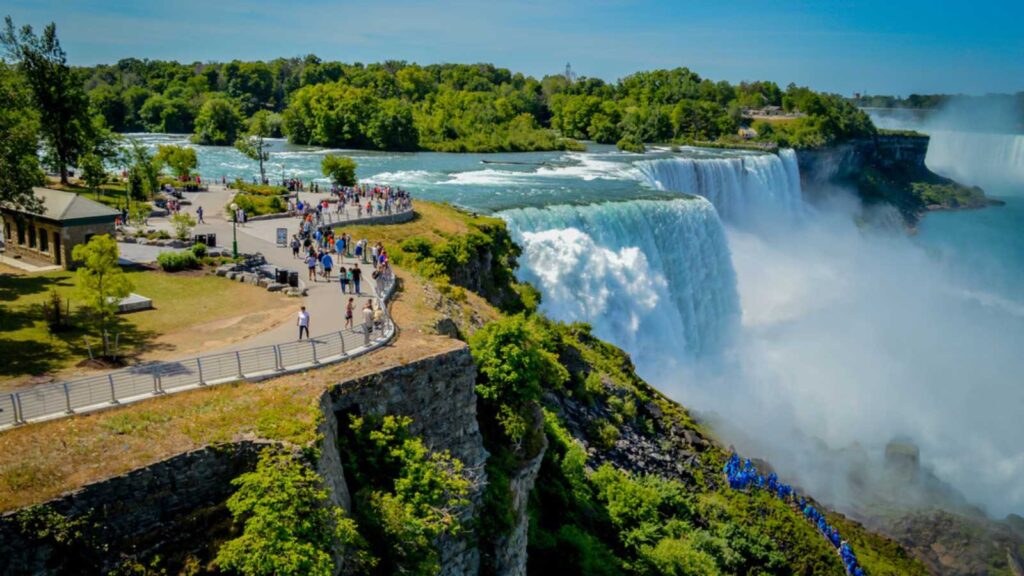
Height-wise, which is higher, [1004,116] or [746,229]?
[1004,116]

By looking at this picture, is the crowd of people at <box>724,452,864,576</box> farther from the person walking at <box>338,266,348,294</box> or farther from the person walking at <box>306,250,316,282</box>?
the person walking at <box>306,250,316,282</box>

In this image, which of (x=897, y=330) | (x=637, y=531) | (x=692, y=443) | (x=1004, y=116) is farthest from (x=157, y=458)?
(x=1004, y=116)

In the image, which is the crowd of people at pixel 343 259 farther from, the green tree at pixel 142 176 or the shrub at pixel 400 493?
the green tree at pixel 142 176

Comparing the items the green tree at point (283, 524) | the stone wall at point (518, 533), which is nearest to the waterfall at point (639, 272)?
the stone wall at point (518, 533)

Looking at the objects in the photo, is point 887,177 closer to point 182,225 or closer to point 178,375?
point 182,225

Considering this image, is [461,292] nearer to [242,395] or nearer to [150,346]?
[150,346]

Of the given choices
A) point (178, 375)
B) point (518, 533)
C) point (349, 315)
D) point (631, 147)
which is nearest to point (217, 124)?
point (631, 147)
